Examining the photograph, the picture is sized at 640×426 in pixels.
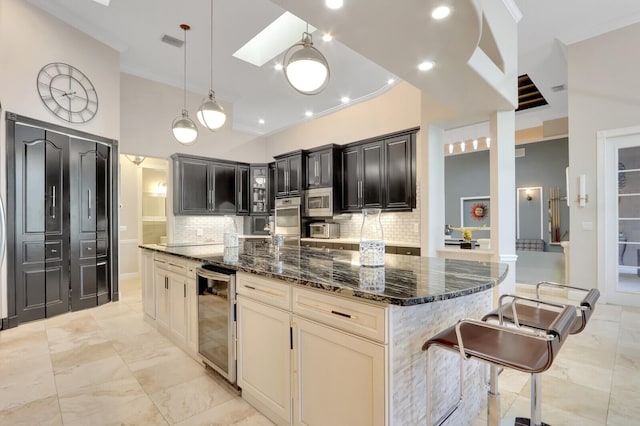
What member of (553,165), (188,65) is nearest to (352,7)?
(188,65)

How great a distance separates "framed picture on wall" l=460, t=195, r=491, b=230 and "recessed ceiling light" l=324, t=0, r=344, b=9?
9341 millimetres

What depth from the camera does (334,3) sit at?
5.91ft

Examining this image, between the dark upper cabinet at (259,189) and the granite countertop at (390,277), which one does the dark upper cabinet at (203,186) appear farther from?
the granite countertop at (390,277)

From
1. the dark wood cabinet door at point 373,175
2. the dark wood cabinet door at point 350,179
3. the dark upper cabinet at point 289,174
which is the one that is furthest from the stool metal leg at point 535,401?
the dark upper cabinet at point 289,174

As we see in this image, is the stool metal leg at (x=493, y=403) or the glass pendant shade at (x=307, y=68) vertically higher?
the glass pendant shade at (x=307, y=68)

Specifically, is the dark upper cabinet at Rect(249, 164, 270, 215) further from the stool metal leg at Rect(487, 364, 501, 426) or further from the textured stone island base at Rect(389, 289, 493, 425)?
the stool metal leg at Rect(487, 364, 501, 426)

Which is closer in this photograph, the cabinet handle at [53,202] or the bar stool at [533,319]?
the bar stool at [533,319]

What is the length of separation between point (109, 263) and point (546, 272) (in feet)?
25.6

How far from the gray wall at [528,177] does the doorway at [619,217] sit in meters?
4.47

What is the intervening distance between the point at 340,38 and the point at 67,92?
4070mm

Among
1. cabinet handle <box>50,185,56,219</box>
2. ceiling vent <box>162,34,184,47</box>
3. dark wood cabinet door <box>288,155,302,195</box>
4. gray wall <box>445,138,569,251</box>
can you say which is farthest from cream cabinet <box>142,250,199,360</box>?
gray wall <box>445,138,569,251</box>

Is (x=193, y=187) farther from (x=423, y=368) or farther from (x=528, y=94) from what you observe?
(x=528, y=94)

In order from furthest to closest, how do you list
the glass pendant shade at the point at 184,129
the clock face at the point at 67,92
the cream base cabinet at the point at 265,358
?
the clock face at the point at 67,92
the glass pendant shade at the point at 184,129
the cream base cabinet at the point at 265,358

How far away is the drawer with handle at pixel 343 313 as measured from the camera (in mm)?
1297
